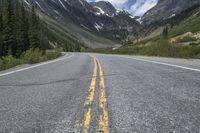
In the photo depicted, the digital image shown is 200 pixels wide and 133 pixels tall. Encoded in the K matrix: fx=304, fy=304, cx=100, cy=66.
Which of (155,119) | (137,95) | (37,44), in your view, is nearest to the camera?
(155,119)

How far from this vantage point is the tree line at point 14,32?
54.9 metres

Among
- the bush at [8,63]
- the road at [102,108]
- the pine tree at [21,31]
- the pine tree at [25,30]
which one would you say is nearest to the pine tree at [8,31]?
the pine tree at [21,31]

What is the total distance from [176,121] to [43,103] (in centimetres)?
290

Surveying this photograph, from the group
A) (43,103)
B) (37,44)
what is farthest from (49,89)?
(37,44)

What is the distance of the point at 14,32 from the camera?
57188mm

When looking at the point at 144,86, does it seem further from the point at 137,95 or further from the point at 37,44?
the point at 37,44

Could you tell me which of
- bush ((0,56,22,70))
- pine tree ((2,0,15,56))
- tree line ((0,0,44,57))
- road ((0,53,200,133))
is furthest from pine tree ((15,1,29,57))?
road ((0,53,200,133))

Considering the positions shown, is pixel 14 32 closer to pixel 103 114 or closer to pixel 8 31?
pixel 8 31

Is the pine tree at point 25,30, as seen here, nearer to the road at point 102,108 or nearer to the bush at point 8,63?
the bush at point 8,63

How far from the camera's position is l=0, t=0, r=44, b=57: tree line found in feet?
180

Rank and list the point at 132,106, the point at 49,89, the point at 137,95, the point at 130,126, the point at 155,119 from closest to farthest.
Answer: the point at 130,126 → the point at 155,119 → the point at 132,106 → the point at 137,95 → the point at 49,89

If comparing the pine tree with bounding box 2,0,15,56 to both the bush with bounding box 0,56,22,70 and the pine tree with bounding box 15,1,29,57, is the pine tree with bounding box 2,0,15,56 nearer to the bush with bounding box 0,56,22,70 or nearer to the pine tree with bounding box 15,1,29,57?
the pine tree with bounding box 15,1,29,57

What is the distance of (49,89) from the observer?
838 cm

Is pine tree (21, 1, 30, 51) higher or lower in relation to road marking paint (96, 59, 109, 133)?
higher
